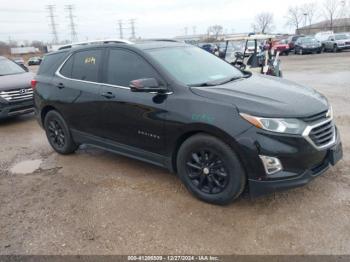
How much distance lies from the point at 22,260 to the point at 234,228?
1941mm

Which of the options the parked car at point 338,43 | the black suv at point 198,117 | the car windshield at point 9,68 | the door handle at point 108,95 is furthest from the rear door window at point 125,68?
the parked car at point 338,43

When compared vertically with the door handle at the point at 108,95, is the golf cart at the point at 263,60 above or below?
below

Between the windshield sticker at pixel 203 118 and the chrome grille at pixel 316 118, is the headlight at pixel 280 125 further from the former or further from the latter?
the windshield sticker at pixel 203 118

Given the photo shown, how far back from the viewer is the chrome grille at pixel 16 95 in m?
8.29

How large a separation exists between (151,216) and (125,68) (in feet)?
6.30

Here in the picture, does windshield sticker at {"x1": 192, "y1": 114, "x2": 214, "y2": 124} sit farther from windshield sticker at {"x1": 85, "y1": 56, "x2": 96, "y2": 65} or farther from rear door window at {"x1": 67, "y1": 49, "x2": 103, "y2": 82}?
windshield sticker at {"x1": 85, "y1": 56, "x2": 96, "y2": 65}

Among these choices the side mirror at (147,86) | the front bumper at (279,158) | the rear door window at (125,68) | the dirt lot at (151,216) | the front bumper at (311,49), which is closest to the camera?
the dirt lot at (151,216)

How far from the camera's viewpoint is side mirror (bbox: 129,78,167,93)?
3.98 meters

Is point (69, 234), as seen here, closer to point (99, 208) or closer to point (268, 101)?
point (99, 208)

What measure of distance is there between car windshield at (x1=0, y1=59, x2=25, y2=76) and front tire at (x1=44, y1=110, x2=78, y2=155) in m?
4.39

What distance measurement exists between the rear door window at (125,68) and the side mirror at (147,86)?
0.61ft

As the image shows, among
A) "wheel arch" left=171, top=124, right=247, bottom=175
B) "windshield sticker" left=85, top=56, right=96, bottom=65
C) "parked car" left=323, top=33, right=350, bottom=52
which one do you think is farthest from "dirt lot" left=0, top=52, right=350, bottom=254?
"parked car" left=323, top=33, right=350, bottom=52

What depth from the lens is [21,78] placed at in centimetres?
907

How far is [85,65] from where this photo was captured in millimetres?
5184
